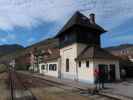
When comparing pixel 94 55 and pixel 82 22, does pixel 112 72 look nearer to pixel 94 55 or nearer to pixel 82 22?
pixel 94 55

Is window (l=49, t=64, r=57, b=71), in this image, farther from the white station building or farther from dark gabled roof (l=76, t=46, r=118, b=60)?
dark gabled roof (l=76, t=46, r=118, b=60)

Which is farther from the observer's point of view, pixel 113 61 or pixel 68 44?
pixel 68 44

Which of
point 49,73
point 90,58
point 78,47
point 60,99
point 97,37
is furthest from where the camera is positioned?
point 49,73

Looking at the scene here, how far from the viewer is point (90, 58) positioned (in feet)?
73.8

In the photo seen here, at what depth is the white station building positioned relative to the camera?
2302cm

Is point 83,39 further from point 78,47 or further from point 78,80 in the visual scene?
point 78,80

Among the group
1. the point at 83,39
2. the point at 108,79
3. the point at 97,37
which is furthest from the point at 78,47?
the point at 108,79

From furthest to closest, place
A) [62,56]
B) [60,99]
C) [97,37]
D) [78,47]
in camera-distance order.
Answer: [62,56], [97,37], [78,47], [60,99]

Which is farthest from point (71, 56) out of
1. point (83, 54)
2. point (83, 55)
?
point (83, 55)

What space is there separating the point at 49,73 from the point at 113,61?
1745 cm

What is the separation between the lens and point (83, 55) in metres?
24.8

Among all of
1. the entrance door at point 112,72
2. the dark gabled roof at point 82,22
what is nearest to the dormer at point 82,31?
the dark gabled roof at point 82,22

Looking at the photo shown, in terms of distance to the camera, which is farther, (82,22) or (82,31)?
(82,22)

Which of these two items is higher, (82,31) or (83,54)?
(82,31)
